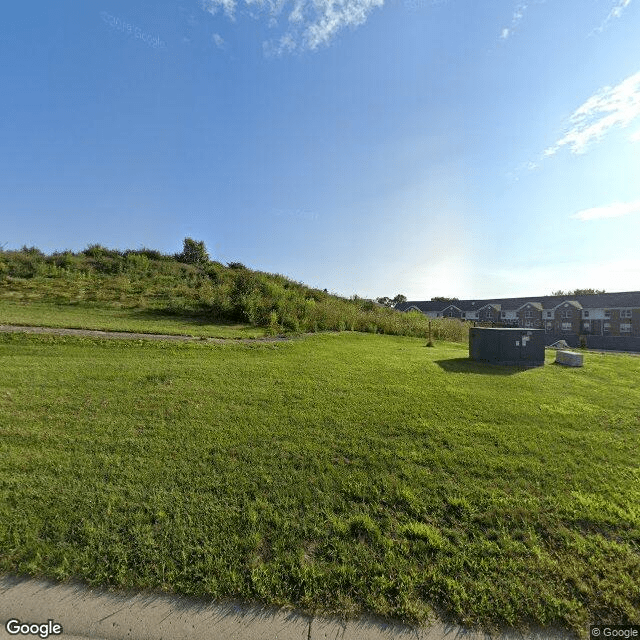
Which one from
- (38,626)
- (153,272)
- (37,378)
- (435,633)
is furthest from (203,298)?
(435,633)

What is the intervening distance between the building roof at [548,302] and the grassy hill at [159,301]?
46.3 m

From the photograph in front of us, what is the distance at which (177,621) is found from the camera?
2.00 m

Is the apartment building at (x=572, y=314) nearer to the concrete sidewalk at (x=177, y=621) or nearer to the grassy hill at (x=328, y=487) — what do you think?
the grassy hill at (x=328, y=487)

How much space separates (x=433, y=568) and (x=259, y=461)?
7.29ft

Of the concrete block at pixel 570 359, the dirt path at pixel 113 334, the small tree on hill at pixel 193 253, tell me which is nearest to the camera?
the dirt path at pixel 113 334

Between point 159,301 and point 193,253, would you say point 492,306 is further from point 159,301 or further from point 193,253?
point 159,301

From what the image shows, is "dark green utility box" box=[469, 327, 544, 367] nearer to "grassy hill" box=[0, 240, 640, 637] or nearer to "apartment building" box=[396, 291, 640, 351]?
"grassy hill" box=[0, 240, 640, 637]

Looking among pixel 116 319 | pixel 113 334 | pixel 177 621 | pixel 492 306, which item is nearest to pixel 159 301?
pixel 116 319

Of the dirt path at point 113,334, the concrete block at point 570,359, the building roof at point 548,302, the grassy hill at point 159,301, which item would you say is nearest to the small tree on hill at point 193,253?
the grassy hill at point 159,301

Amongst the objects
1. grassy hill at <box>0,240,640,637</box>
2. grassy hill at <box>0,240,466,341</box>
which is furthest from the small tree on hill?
grassy hill at <box>0,240,640,637</box>

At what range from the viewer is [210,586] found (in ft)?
7.17

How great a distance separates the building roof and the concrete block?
172 feet

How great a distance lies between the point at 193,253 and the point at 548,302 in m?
63.1

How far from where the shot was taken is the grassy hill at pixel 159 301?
12750 millimetres
